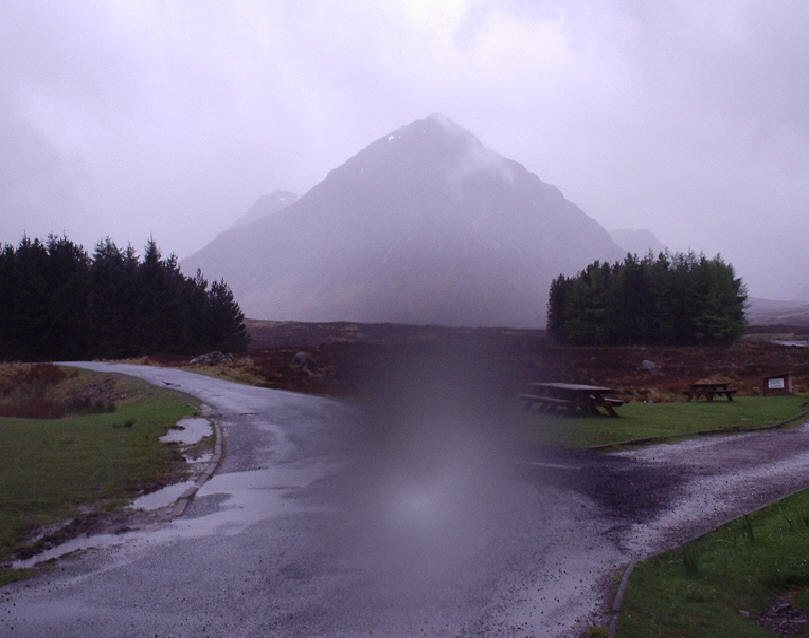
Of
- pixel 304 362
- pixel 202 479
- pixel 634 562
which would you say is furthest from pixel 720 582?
pixel 304 362

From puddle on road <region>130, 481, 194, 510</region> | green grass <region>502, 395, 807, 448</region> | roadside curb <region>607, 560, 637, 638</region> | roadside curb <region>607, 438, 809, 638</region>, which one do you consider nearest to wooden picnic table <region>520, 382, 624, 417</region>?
green grass <region>502, 395, 807, 448</region>

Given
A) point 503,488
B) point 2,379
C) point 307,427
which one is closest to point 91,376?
point 2,379

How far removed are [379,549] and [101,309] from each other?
57.8 meters

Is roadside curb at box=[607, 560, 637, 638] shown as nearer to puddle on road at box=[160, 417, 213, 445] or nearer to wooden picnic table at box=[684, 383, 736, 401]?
puddle on road at box=[160, 417, 213, 445]

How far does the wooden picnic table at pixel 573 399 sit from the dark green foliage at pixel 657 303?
175 ft

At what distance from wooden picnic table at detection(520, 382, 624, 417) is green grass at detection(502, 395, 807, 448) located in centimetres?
53

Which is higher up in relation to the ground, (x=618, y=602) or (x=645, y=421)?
(x=618, y=602)

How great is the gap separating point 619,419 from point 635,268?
61729 mm

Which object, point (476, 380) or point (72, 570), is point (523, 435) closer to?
point (72, 570)

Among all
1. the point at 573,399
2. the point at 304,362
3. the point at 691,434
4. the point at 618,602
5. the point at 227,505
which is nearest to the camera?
the point at 618,602

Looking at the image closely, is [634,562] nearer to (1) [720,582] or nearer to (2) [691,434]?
(1) [720,582]

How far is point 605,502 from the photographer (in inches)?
402

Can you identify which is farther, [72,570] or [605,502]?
[605,502]

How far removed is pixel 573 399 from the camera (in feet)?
76.4
